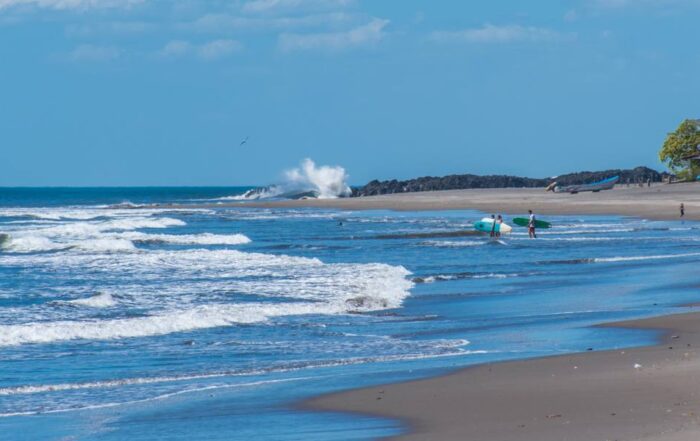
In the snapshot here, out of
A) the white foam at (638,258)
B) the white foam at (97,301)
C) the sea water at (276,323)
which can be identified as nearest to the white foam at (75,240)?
the sea water at (276,323)

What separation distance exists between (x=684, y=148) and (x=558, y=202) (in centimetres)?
1248

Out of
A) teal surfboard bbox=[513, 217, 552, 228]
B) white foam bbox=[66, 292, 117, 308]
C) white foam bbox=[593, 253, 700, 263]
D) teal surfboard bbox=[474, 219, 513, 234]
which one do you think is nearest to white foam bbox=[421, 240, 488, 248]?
teal surfboard bbox=[474, 219, 513, 234]

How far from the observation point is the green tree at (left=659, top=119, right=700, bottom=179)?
8794 cm

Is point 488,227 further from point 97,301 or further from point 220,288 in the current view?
point 97,301

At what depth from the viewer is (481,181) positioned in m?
127

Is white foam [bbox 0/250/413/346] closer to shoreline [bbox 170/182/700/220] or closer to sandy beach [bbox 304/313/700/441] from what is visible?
sandy beach [bbox 304/313/700/441]

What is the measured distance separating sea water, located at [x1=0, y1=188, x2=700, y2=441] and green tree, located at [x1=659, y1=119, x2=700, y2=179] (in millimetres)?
49250

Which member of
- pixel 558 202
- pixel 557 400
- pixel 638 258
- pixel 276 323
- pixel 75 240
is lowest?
pixel 75 240

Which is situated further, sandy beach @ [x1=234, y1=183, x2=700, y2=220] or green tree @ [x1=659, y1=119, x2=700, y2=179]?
green tree @ [x1=659, y1=119, x2=700, y2=179]

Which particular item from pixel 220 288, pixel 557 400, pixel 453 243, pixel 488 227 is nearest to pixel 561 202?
pixel 488 227

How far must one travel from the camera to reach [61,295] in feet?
79.4

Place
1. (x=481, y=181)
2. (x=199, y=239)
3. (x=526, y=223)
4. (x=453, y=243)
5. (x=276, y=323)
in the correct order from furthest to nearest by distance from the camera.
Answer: (x=481, y=181), (x=526, y=223), (x=199, y=239), (x=453, y=243), (x=276, y=323)

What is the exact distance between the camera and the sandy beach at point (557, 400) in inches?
380

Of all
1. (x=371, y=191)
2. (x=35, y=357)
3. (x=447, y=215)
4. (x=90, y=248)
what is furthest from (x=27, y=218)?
(x=35, y=357)
